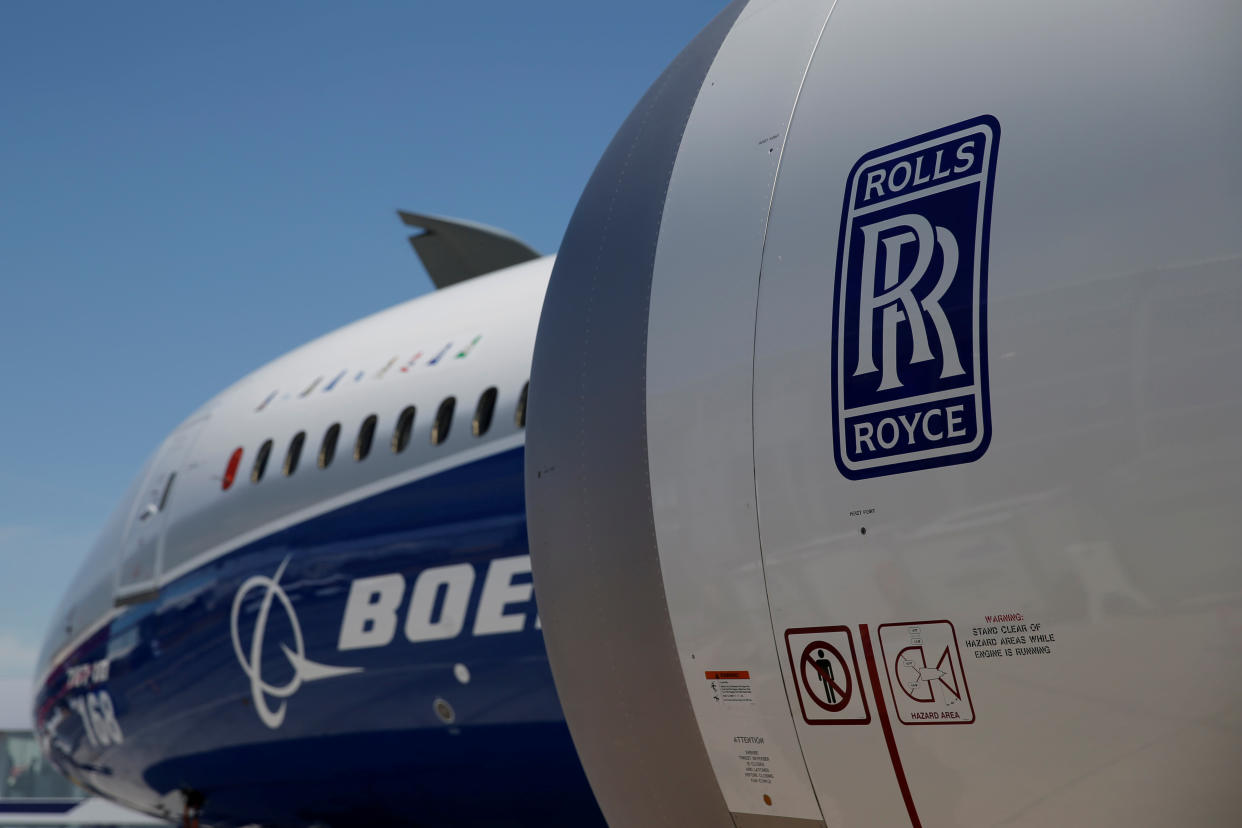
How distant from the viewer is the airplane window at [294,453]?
7820mm

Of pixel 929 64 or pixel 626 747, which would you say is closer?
pixel 929 64

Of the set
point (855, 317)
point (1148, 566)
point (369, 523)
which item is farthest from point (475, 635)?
point (1148, 566)

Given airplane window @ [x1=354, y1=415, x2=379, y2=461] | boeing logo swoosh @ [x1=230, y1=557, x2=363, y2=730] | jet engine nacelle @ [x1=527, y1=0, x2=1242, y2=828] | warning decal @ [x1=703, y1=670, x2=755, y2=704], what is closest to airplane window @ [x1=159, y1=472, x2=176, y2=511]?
boeing logo swoosh @ [x1=230, y1=557, x2=363, y2=730]

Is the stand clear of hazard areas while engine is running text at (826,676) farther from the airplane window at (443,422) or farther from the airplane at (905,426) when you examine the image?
the airplane window at (443,422)

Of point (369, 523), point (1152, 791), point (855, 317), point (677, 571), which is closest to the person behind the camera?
point (1152, 791)

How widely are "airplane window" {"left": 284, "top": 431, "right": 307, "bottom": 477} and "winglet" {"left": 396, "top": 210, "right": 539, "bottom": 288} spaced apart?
2819mm

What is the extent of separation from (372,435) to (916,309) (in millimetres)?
4982

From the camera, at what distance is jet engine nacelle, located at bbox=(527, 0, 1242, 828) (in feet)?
8.30

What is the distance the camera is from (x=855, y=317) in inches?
116

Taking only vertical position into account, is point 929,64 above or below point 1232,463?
above

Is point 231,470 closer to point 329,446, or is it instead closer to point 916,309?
point 329,446

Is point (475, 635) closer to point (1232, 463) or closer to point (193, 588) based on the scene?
point (193, 588)

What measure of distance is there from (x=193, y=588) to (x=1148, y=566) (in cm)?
704

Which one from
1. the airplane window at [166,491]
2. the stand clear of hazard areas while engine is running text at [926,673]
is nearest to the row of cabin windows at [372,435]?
the airplane window at [166,491]
